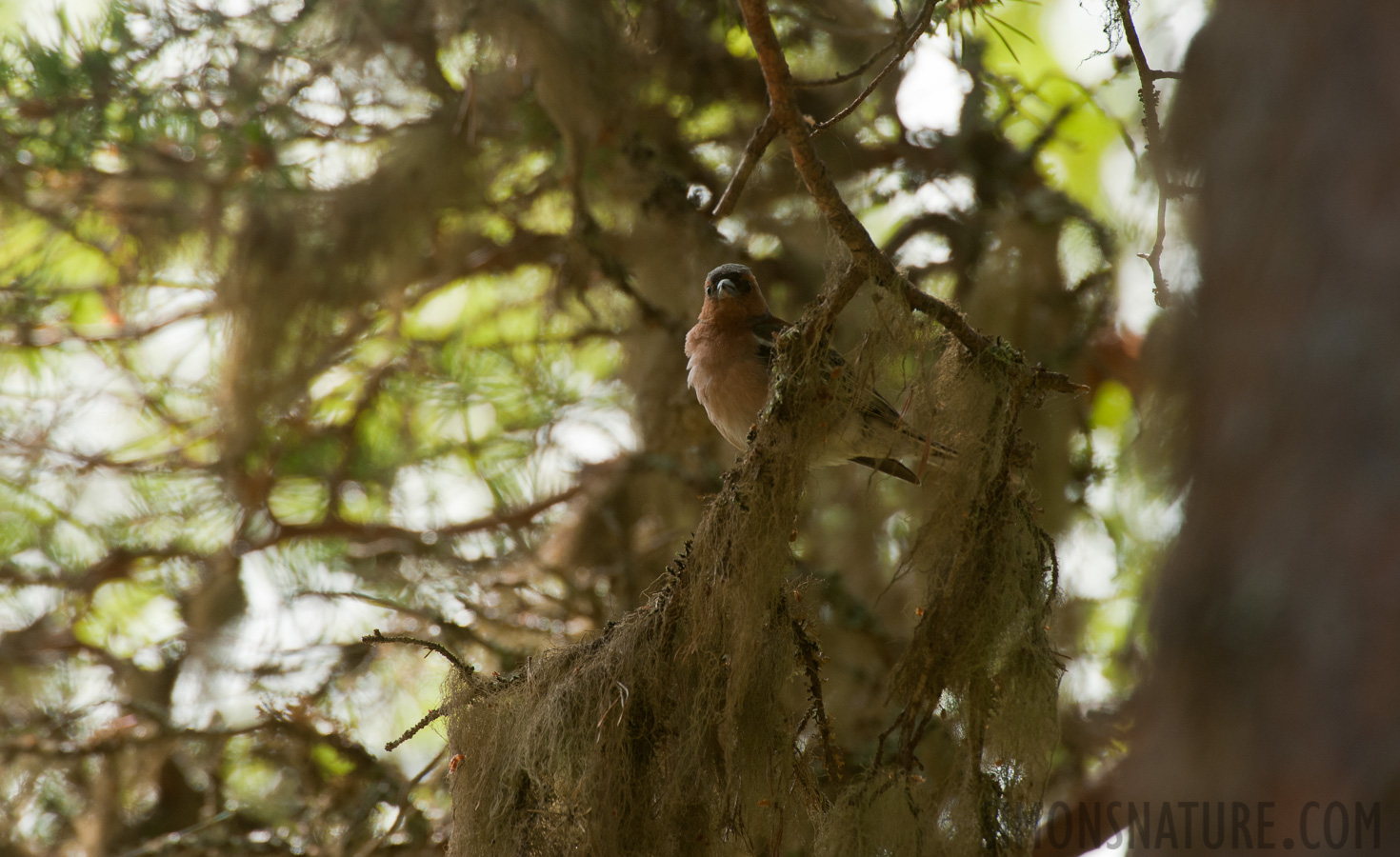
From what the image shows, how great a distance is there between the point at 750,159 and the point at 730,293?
175cm

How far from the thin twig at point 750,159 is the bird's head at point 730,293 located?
1509 millimetres

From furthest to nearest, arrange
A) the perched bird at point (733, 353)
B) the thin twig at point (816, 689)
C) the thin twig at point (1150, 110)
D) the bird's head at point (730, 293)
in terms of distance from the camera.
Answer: the bird's head at point (730, 293), the perched bird at point (733, 353), the thin twig at point (816, 689), the thin twig at point (1150, 110)

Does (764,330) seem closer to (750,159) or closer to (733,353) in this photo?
(733,353)

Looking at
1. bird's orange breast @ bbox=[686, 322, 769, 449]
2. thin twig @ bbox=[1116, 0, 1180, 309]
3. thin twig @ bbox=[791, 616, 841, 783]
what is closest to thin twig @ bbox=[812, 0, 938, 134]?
thin twig @ bbox=[1116, 0, 1180, 309]

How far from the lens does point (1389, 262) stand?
1249 mm

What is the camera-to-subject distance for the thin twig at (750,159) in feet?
9.80

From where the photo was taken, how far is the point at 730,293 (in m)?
4.86

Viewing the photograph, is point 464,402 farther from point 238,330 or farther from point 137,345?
point 137,345

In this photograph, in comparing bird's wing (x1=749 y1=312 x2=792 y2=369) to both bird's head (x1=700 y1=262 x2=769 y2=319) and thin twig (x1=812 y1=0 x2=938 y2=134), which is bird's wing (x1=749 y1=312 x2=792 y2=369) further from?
thin twig (x1=812 y1=0 x2=938 y2=134)

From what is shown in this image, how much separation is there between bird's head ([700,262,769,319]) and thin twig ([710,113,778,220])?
4.95 feet

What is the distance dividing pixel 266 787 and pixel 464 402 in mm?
2370

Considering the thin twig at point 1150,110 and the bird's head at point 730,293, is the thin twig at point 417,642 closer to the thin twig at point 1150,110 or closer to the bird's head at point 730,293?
the thin twig at point 1150,110

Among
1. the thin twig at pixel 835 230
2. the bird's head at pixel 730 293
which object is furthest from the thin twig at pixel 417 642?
the bird's head at pixel 730 293

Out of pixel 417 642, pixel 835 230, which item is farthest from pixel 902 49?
pixel 417 642
